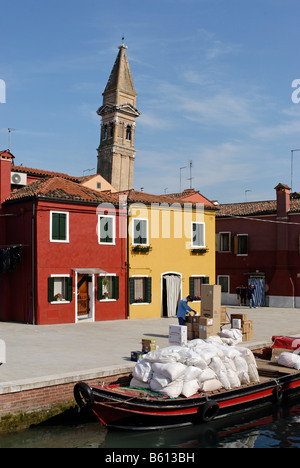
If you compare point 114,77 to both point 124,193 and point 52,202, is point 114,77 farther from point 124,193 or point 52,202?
point 52,202

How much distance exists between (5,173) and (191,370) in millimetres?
14838

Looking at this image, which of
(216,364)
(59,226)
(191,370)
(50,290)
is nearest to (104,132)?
(59,226)

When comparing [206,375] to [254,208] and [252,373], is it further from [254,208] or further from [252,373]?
[254,208]

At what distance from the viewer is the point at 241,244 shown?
35.0 metres

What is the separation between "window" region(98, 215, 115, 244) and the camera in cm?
2245

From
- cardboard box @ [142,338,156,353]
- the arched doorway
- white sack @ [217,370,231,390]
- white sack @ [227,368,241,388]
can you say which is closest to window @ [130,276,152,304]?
the arched doorway

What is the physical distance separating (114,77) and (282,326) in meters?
51.1

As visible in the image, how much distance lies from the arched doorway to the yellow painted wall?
12.8 inches

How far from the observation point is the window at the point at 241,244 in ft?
114

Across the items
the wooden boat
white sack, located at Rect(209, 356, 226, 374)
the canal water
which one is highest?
white sack, located at Rect(209, 356, 226, 374)

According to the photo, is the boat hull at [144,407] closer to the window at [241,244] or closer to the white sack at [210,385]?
the white sack at [210,385]

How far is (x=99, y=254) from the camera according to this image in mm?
22344

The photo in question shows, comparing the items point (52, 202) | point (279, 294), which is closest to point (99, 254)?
point (52, 202)

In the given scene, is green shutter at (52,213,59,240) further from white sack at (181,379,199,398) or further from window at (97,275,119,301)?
white sack at (181,379,199,398)
